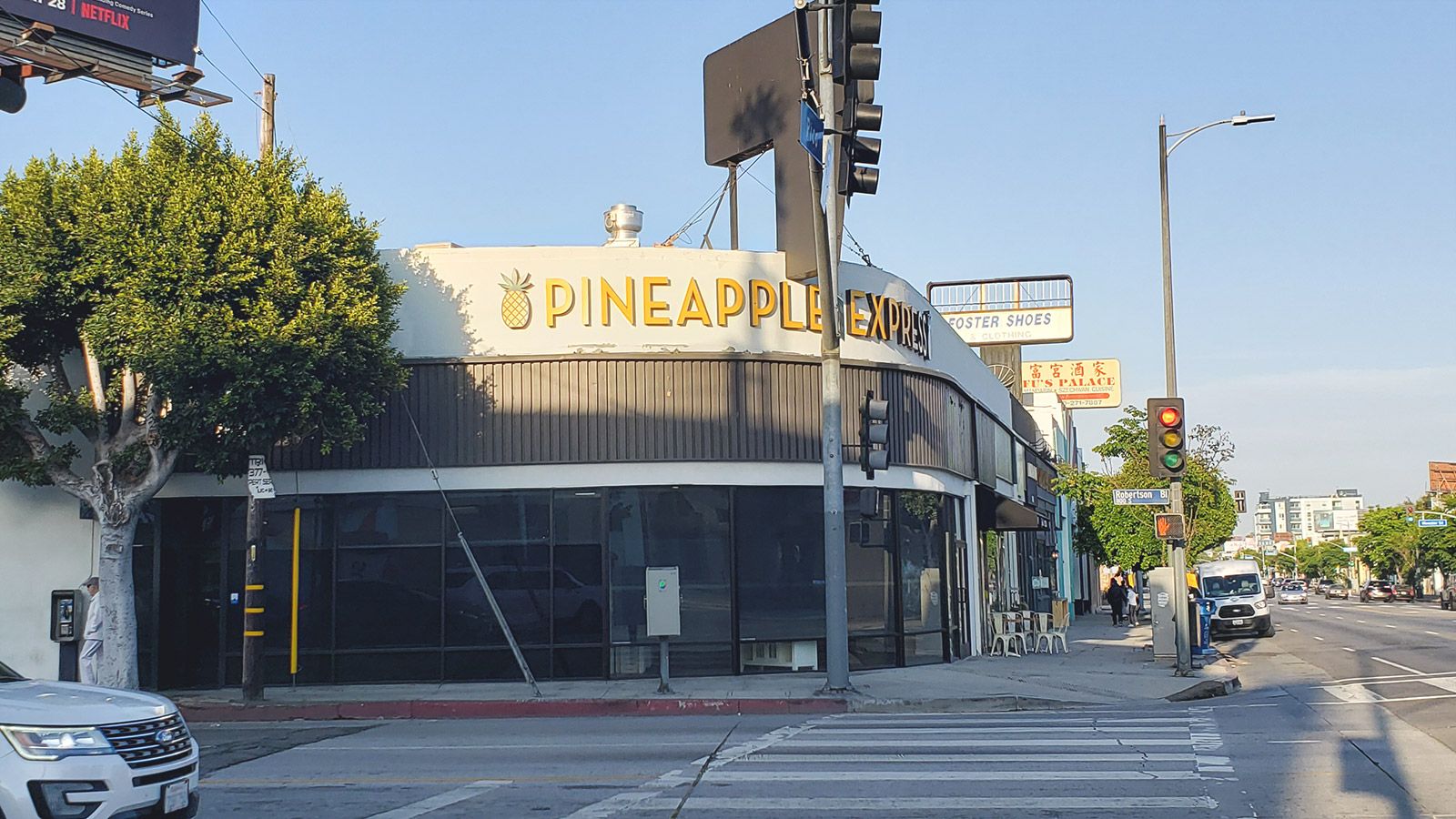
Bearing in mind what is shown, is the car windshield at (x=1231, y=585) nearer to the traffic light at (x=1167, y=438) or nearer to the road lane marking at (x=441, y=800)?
the traffic light at (x=1167, y=438)

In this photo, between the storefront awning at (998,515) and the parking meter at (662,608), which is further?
the storefront awning at (998,515)

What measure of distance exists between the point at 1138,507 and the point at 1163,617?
714 inches

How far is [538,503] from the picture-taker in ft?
68.0

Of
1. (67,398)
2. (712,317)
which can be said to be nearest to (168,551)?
(67,398)

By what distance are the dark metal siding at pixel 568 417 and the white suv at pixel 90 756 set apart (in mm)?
12390

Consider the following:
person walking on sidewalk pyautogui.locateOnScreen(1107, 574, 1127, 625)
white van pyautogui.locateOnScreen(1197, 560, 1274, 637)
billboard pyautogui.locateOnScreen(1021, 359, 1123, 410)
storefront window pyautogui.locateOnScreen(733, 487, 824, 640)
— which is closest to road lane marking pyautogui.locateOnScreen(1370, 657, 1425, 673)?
white van pyautogui.locateOnScreen(1197, 560, 1274, 637)

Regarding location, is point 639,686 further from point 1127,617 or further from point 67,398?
point 1127,617

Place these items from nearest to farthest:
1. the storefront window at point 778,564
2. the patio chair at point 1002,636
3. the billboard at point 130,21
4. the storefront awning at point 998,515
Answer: the storefront window at point 778,564
the billboard at point 130,21
the patio chair at point 1002,636
the storefront awning at point 998,515

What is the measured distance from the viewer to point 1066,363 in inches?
3066

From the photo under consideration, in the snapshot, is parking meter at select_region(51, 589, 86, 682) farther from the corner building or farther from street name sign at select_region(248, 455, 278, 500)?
street name sign at select_region(248, 455, 278, 500)

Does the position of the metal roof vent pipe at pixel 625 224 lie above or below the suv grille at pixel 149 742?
above

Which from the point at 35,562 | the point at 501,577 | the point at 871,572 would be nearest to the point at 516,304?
the point at 501,577

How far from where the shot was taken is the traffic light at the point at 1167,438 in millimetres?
20453

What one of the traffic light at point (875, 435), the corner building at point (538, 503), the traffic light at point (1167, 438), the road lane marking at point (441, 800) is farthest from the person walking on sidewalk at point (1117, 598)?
the road lane marking at point (441, 800)
